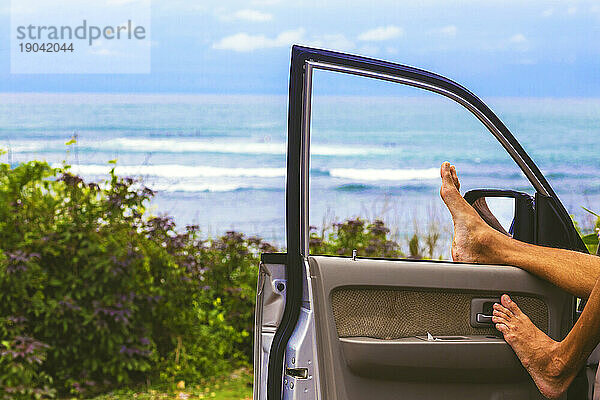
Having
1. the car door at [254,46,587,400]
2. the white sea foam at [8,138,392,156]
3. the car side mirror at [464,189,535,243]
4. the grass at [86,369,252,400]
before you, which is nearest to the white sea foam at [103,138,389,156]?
the white sea foam at [8,138,392,156]

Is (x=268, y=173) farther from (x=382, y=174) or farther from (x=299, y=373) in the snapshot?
(x=299, y=373)

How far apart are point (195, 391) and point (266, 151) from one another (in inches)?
67.1

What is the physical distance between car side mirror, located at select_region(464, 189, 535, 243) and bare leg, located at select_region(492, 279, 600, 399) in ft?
0.91

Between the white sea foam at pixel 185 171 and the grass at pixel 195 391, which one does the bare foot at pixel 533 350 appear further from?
the white sea foam at pixel 185 171

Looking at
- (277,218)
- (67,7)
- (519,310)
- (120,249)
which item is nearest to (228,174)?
(277,218)

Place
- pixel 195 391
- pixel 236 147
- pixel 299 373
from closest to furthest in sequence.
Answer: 1. pixel 299 373
2. pixel 195 391
3. pixel 236 147

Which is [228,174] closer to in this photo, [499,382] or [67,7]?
[67,7]

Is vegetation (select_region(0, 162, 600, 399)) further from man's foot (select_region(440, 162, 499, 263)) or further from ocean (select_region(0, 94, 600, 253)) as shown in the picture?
man's foot (select_region(440, 162, 499, 263))

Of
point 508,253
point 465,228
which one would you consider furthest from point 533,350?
point 465,228

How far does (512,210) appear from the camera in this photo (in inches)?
89.4

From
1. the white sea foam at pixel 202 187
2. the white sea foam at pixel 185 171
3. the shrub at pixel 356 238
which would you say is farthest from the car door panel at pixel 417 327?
the white sea foam at pixel 202 187

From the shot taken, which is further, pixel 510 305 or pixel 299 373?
pixel 510 305

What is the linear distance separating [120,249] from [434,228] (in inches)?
80.4

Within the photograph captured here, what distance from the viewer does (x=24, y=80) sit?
199 inches
